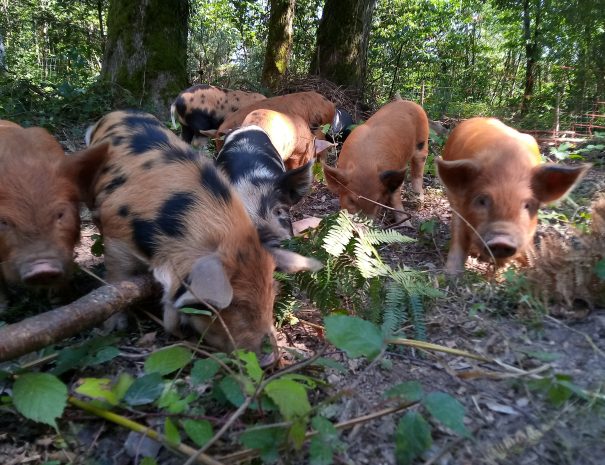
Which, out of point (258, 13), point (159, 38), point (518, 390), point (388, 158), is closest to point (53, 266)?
point (518, 390)

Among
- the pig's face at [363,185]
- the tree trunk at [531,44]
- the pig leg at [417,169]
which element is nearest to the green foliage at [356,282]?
the pig's face at [363,185]

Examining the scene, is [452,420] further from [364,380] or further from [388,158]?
[388,158]

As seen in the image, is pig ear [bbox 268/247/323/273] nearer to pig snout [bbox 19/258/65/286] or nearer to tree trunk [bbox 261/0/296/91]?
pig snout [bbox 19/258/65/286]

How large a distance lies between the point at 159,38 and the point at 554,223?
7.35 meters

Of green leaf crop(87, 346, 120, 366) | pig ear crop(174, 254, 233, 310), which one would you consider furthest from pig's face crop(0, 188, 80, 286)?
pig ear crop(174, 254, 233, 310)

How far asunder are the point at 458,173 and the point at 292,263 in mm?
1898

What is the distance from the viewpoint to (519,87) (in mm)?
19297

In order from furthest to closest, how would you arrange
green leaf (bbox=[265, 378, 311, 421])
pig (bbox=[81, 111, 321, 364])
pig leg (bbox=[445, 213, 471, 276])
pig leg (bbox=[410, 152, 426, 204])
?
pig leg (bbox=[410, 152, 426, 204])
pig leg (bbox=[445, 213, 471, 276])
pig (bbox=[81, 111, 321, 364])
green leaf (bbox=[265, 378, 311, 421])

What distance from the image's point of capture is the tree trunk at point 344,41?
11.4 meters

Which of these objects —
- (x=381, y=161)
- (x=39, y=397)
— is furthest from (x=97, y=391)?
(x=381, y=161)

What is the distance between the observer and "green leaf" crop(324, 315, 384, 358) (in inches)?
66.4

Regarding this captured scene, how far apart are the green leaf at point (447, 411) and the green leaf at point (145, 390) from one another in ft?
3.47

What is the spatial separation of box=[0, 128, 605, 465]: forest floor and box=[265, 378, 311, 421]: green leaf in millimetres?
125

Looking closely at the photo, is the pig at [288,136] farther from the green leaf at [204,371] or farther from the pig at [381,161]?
the green leaf at [204,371]
